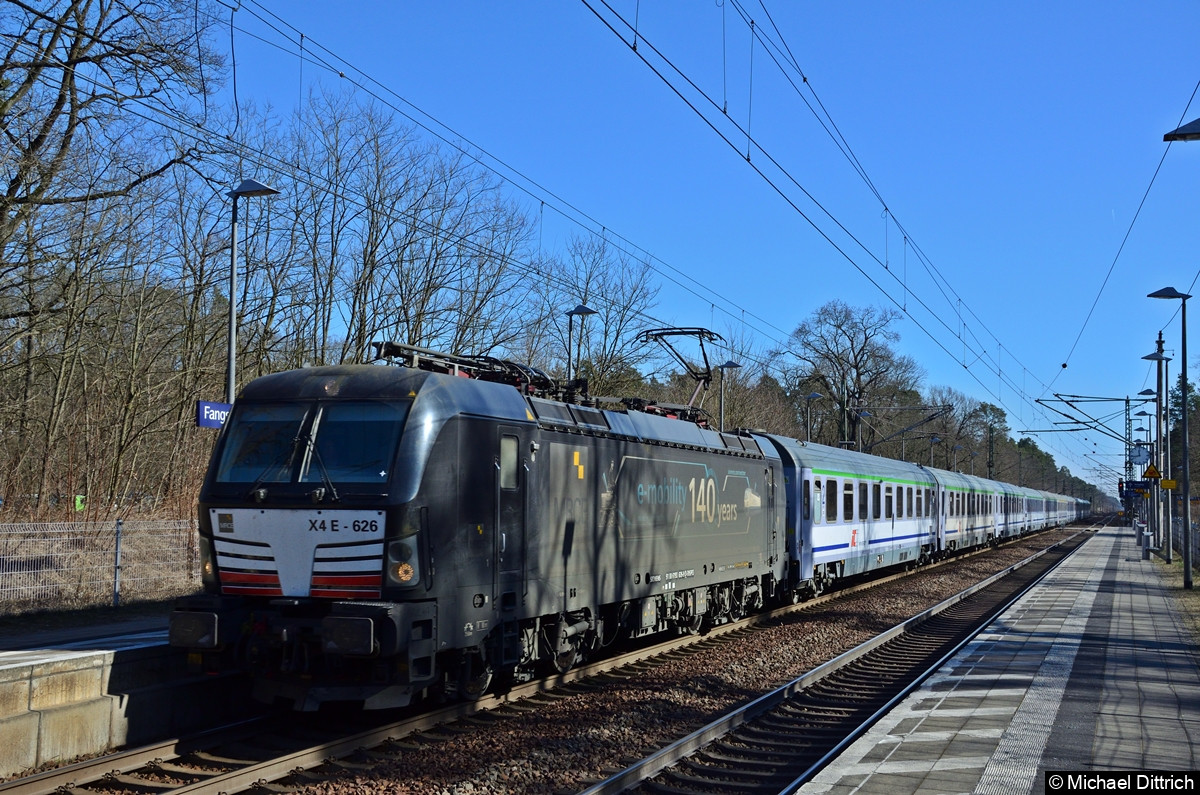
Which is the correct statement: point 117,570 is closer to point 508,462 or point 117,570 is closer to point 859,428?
point 508,462

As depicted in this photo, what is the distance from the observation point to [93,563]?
56.5 feet

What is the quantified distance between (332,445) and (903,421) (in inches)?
2944

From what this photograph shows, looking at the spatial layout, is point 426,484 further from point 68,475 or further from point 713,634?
point 68,475

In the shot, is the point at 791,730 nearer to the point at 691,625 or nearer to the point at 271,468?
the point at 271,468

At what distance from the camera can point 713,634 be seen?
16.9 m

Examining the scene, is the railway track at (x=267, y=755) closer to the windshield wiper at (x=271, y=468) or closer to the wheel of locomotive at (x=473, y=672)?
the wheel of locomotive at (x=473, y=672)

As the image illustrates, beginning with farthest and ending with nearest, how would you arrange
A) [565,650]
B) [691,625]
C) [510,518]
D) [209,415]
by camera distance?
[691,625] → [209,415] → [565,650] → [510,518]

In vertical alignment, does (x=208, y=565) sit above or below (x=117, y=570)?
above

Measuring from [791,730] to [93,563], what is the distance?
12.4m

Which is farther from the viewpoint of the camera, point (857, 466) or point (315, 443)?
point (857, 466)

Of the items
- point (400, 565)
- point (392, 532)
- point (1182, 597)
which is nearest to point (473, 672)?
point (400, 565)

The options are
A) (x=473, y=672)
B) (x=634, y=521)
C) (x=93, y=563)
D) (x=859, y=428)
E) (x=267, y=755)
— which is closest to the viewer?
(x=267, y=755)

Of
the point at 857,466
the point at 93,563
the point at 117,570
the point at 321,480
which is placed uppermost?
the point at 857,466

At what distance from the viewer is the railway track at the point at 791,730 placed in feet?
26.8
